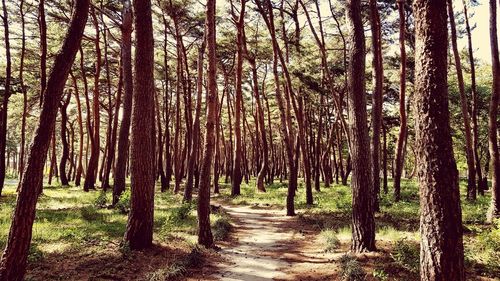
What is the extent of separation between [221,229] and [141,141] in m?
4.27

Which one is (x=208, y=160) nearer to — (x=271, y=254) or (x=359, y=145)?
(x=271, y=254)

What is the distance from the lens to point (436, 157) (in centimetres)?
386

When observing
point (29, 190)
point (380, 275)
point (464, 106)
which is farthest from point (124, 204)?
point (464, 106)

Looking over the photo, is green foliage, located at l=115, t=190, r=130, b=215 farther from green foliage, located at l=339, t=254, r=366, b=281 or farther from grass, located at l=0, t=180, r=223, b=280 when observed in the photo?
green foliage, located at l=339, t=254, r=366, b=281

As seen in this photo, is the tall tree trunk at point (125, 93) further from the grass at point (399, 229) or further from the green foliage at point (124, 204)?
the grass at point (399, 229)

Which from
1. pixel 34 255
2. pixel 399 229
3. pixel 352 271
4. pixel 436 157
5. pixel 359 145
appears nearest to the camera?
pixel 436 157

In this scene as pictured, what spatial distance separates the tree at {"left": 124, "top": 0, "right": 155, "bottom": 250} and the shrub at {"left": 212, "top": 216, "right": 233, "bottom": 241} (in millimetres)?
2827

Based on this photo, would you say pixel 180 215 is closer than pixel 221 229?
No

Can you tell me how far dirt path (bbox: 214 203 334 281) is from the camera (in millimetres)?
7281

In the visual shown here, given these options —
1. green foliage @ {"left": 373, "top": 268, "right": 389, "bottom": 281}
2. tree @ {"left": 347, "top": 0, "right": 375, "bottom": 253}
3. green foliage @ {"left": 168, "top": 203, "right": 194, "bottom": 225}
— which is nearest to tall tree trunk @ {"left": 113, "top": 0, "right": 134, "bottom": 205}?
green foliage @ {"left": 168, "top": 203, "right": 194, "bottom": 225}

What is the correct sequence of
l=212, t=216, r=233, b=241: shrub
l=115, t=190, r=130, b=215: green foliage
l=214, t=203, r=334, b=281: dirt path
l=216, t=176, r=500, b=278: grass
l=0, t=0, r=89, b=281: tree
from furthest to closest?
l=115, t=190, r=130, b=215: green foliage → l=212, t=216, r=233, b=241: shrub → l=214, t=203, r=334, b=281: dirt path → l=216, t=176, r=500, b=278: grass → l=0, t=0, r=89, b=281: tree

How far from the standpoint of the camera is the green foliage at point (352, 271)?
6.35m

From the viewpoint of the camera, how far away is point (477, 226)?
31.8 ft

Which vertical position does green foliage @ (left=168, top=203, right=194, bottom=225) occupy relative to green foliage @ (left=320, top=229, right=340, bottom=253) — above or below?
above
